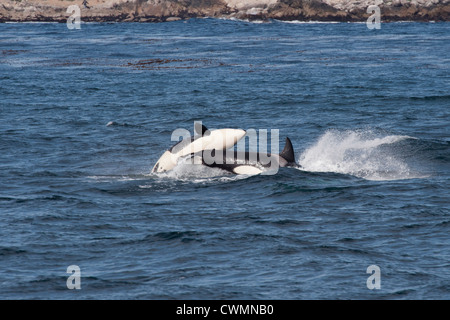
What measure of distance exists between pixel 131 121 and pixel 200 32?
55.6 meters

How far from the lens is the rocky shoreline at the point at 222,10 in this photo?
102 metres

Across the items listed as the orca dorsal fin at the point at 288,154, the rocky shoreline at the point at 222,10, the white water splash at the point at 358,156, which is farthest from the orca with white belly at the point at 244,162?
the rocky shoreline at the point at 222,10

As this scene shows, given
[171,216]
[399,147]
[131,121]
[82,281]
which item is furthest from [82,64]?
[82,281]

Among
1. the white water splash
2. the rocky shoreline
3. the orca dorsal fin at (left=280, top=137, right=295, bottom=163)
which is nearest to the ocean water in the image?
the white water splash

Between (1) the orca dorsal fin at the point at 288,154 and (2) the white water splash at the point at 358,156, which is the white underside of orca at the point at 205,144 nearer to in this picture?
(1) the orca dorsal fin at the point at 288,154

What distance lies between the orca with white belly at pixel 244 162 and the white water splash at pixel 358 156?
3.64 feet

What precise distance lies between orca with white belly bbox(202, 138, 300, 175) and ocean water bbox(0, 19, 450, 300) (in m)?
0.25

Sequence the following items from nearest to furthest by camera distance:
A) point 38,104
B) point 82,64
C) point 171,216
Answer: point 171,216 < point 38,104 < point 82,64

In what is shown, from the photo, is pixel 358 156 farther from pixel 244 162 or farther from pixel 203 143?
pixel 203 143

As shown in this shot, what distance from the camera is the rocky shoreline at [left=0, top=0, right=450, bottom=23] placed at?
102m

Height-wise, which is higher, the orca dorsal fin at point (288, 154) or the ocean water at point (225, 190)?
the orca dorsal fin at point (288, 154)

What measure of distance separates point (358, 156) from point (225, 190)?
6.18 meters

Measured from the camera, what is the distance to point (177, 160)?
20.5 metres
